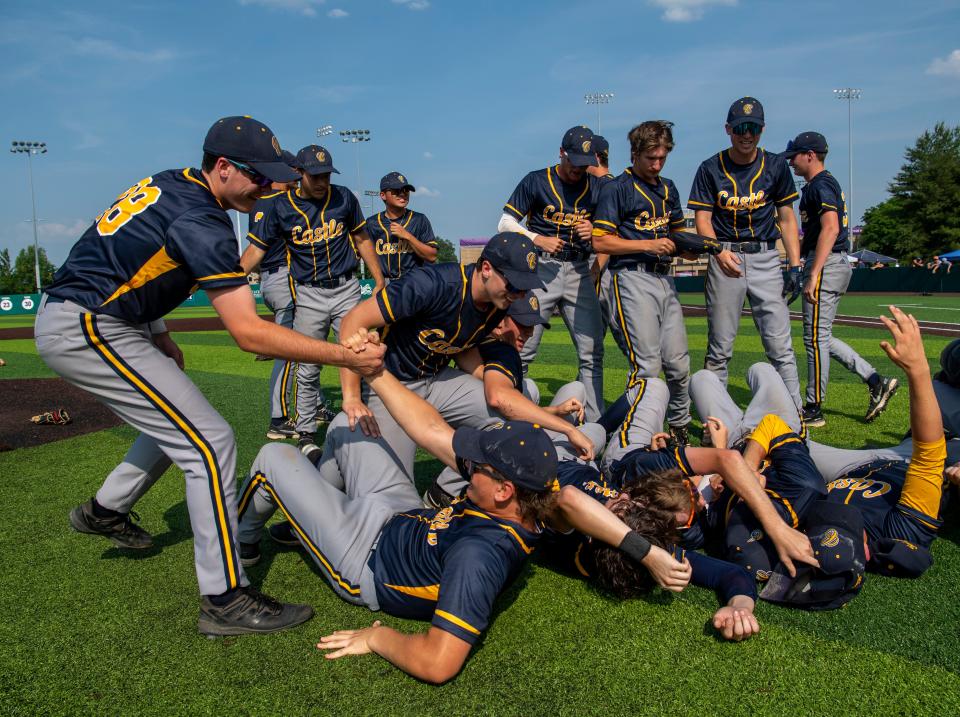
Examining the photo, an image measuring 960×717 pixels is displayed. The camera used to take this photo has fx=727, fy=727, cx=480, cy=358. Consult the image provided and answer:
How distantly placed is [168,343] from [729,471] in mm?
2934

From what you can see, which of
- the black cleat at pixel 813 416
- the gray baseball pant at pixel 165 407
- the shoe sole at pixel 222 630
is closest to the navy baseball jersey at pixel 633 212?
the black cleat at pixel 813 416

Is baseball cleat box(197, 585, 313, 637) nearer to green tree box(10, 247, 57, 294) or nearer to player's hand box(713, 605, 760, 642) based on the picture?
player's hand box(713, 605, 760, 642)

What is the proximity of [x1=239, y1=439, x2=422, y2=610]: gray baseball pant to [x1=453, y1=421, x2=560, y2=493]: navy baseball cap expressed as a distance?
26.4 inches

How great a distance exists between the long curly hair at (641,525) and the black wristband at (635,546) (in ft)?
0.23

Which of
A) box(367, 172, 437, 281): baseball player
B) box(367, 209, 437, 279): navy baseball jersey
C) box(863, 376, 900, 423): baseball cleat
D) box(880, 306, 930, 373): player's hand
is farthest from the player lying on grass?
box(367, 209, 437, 279): navy baseball jersey

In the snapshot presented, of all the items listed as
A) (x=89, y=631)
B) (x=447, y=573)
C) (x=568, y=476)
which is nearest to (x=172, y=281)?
(x=89, y=631)

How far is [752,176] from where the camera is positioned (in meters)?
6.33

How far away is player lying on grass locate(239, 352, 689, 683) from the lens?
2.58m

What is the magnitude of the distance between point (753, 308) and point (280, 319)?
457cm

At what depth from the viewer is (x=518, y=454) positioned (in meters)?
2.81

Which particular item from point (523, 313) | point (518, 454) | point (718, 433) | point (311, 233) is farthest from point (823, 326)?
point (518, 454)

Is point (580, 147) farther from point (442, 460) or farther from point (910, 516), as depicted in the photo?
point (910, 516)

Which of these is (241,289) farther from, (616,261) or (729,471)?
(616,261)

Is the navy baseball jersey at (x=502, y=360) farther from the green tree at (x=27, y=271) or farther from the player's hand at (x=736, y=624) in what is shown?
the green tree at (x=27, y=271)
